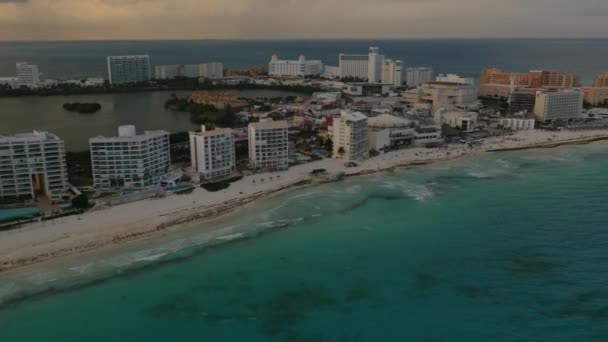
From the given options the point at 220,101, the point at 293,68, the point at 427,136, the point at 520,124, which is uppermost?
the point at 293,68

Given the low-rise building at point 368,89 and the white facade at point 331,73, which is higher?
the white facade at point 331,73

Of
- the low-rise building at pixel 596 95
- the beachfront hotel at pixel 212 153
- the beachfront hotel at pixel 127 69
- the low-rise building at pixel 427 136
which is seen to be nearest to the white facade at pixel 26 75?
the beachfront hotel at pixel 127 69

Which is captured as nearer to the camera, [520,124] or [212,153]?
[212,153]

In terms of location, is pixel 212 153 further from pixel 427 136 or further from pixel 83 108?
pixel 83 108

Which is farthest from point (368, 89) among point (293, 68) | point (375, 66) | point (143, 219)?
point (143, 219)

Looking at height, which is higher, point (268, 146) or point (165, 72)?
point (165, 72)

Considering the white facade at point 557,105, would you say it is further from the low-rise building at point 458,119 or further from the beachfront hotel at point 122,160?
the beachfront hotel at point 122,160

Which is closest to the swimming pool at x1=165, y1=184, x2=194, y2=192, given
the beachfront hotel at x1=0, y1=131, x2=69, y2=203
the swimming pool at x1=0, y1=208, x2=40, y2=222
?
the beachfront hotel at x1=0, y1=131, x2=69, y2=203
